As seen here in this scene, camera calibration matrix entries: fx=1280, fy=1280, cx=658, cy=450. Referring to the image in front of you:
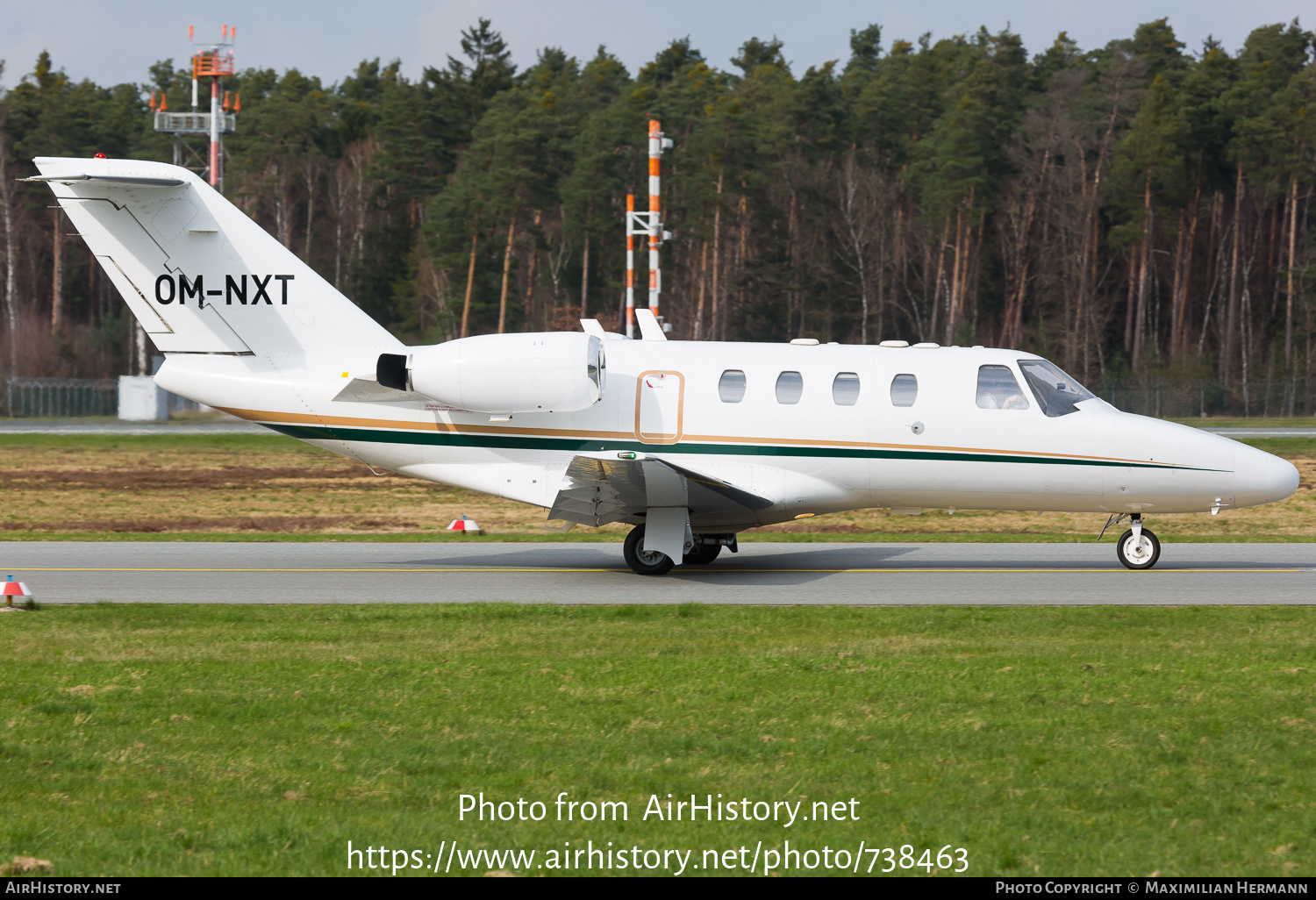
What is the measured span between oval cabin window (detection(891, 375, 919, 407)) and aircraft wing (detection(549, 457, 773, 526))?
1.98m

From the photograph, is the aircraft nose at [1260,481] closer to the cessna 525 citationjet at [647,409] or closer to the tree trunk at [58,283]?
the cessna 525 citationjet at [647,409]

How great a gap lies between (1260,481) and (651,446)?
23.7 feet

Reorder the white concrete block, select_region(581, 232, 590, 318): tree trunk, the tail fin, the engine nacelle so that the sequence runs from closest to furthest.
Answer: the engine nacelle → the tail fin → the white concrete block → select_region(581, 232, 590, 318): tree trunk

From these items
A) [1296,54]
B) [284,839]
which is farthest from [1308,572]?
[1296,54]

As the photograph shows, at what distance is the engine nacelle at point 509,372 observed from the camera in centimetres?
1485

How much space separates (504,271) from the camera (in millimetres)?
69750

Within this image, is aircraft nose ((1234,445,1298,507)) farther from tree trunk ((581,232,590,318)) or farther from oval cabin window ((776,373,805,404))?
tree trunk ((581,232,590,318))

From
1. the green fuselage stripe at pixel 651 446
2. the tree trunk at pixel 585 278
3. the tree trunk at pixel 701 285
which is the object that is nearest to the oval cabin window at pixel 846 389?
the green fuselage stripe at pixel 651 446

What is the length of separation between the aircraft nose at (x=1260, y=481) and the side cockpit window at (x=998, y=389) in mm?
2639

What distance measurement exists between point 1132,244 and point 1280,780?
214 ft

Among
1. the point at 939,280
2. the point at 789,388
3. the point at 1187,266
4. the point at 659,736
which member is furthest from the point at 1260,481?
the point at 1187,266

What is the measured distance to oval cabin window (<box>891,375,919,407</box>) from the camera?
15.3m

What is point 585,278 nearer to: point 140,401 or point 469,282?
point 469,282

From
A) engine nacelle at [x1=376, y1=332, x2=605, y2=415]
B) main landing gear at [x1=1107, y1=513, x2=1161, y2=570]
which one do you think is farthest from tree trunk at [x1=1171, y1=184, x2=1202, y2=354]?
engine nacelle at [x1=376, y1=332, x2=605, y2=415]
